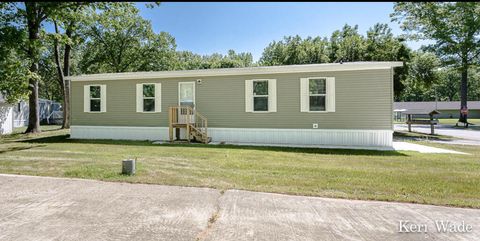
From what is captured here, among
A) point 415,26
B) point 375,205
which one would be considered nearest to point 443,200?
point 375,205

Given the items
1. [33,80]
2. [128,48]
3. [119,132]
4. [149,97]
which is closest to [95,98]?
[119,132]

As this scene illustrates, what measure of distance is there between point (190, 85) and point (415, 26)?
60.7 feet

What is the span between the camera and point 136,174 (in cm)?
546

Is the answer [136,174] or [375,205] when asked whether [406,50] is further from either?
[136,174]

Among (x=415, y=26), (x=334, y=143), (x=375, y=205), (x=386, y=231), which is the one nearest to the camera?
Answer: (x=386, y=231)

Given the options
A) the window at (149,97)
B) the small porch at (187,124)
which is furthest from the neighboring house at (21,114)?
the small porch at (187,124)

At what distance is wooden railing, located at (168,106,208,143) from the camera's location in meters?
10.8

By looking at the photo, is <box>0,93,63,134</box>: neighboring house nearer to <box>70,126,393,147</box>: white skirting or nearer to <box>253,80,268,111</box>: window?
<box>70,126,393,147</box>: white skirting

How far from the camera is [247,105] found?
1083 cm

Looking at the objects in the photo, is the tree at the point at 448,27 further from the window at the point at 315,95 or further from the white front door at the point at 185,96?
the white front door at the point at 185,96

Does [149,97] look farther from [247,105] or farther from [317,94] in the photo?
[317,94]

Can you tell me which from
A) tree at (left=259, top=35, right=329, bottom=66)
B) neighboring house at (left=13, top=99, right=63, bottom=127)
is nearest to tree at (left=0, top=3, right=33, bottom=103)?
neighboring house at (left=13, top=99, right=63, bottom=127)

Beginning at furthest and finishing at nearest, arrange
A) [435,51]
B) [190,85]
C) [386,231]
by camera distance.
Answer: [435,51] → [190,85] → [386,231]

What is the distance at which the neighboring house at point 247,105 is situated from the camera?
9750 mm
